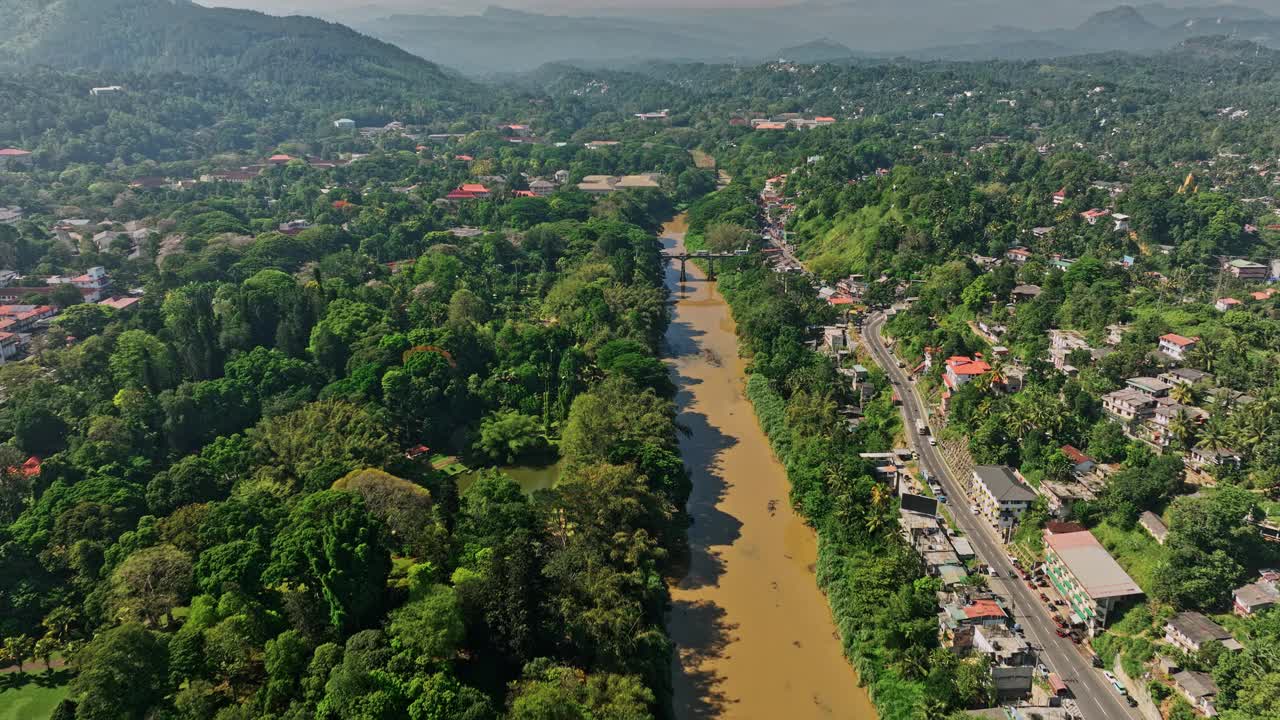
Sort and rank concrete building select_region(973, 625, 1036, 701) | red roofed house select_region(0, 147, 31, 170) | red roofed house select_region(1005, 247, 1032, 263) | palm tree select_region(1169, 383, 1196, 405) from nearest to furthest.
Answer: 1. concrete building select_region(973, 625, 1036, 701)
2. palm tree select_region(1169, 383, 1196, 405)
3. red roofed house select_region(1005, 247, 1032, 263)
4. red roofed house select_region(0, 147, 31, 170)

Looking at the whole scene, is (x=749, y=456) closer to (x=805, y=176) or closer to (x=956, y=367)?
(x=956, y=367)

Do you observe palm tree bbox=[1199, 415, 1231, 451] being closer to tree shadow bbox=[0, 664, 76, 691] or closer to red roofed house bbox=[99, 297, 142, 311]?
tree shadow bbox=[0, 664, 76, 691]

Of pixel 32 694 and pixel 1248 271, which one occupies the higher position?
pixel 1248 271

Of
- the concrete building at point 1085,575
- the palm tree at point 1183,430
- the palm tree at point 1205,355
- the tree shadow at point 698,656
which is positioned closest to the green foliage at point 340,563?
the tree shadow at point 698,656

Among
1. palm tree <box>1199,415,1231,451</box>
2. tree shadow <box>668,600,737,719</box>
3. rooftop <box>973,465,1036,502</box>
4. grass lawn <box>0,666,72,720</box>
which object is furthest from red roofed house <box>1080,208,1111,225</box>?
grass lawn <box>0,666,72,720</box>

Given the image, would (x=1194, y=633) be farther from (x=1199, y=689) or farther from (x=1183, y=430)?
(x=1183, y=430)

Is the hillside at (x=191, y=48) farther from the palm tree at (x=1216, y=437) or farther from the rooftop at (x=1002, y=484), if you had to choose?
the palm tree at (x=1216, y=437)

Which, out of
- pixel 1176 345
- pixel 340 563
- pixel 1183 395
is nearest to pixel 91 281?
pixel 340 563
